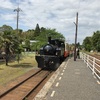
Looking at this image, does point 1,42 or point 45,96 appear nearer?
point 45,96

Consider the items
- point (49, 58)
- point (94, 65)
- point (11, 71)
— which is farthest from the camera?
point (49, 58)

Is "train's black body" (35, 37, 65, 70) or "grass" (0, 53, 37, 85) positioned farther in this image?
"train's black body" (35, 37, 65, 70)

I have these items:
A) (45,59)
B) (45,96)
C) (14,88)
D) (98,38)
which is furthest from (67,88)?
(98,38)

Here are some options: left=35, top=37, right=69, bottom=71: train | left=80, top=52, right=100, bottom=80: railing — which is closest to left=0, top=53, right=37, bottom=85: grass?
left=35, top=37, right=69, bottom=71: train

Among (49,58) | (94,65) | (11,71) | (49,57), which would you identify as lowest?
(11,71)

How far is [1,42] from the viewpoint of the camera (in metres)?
29.1

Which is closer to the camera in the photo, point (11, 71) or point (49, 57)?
point (11, 71)

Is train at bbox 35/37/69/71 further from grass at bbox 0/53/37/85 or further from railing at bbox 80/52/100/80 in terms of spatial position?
railing at bbox 80/52/100/80

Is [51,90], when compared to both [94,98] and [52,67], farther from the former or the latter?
[52,67]

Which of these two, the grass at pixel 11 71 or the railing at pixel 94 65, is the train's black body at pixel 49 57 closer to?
the grass at pixel 11 71

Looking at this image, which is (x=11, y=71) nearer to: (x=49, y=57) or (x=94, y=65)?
(x=49, y=57)

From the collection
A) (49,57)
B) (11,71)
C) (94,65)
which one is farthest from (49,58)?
(94,65)

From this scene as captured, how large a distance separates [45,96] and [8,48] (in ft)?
72.9

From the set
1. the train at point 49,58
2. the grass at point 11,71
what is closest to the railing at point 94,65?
the train at point 49,58
